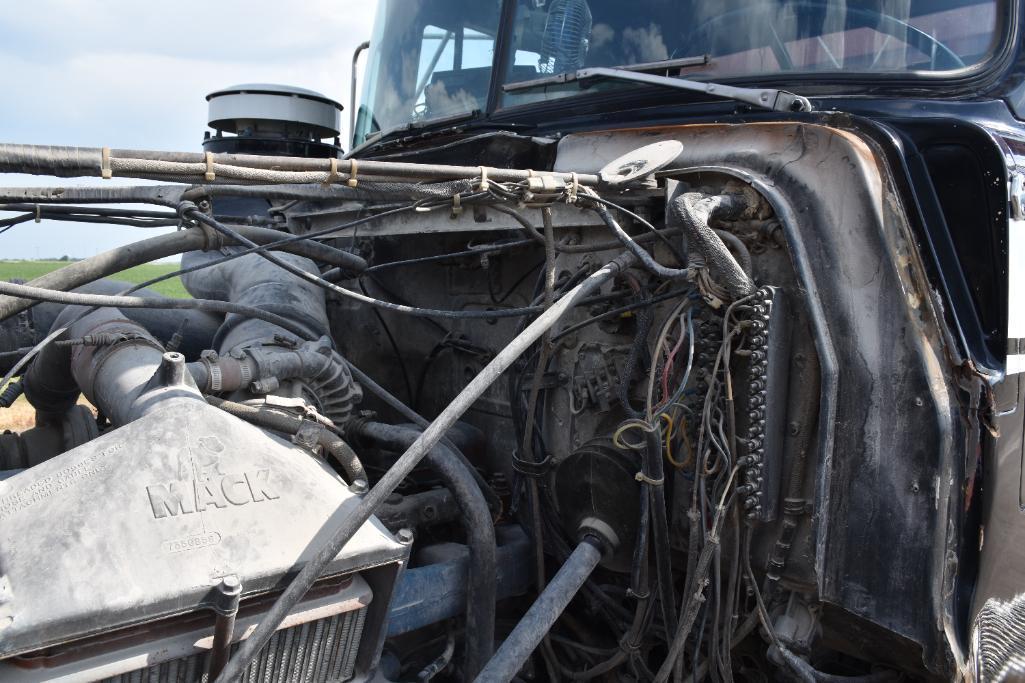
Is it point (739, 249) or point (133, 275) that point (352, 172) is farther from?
point (133, 275)

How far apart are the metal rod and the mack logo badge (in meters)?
0.18

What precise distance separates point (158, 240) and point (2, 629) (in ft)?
3.84

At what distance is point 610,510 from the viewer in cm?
237

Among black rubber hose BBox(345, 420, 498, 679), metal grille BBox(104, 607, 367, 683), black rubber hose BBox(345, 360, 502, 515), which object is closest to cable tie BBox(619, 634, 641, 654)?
black rubber hose BBox(345, 420, 498, 679)

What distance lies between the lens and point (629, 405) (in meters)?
2.27

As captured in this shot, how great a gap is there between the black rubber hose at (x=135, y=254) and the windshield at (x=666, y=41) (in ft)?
3.47

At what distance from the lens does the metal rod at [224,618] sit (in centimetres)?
162

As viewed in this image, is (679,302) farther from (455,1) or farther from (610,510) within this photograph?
(455,1)

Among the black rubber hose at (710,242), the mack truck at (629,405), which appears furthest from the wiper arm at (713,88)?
the black rubber hose at (710,242)

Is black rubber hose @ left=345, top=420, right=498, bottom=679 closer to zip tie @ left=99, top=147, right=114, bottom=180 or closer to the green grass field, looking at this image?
zip tie @ left=99, top=147, right=114, bottom=180

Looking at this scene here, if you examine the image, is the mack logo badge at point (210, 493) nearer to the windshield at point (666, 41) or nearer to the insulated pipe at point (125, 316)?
the insulated pipe at point (125, 316)

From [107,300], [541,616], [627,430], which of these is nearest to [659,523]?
[627,430]

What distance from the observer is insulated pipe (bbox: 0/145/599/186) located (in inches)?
59.9

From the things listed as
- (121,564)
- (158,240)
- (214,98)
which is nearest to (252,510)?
(121,564)
